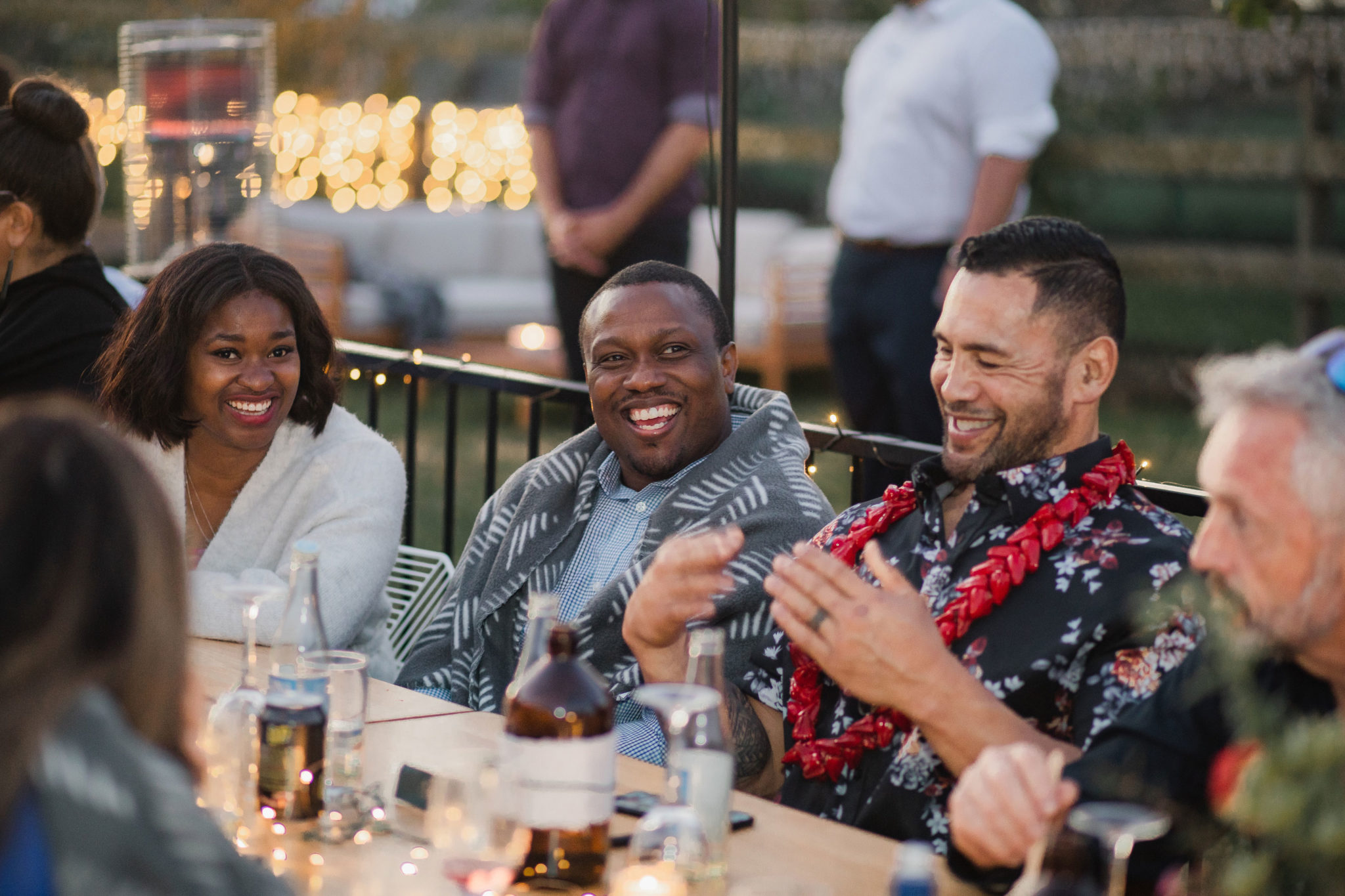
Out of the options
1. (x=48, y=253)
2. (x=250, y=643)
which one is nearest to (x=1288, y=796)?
(x=250, y=643)

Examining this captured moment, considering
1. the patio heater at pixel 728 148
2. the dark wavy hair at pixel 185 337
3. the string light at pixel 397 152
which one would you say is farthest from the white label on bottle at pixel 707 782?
the string light at pixel 397 152

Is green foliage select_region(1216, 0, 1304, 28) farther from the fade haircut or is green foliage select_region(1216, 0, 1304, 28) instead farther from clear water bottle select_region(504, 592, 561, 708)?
clear water bottle select_region(504, 592, 561, 708)

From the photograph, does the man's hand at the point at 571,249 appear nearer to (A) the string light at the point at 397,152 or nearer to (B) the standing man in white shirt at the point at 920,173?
(B) the standing man in white shirt at the point at 920,173

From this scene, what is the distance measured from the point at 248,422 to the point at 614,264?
2287 mm

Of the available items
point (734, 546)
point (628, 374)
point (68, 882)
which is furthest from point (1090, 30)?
point (68, 882)

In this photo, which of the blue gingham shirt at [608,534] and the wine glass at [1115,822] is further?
the blue gingham shirt at [608,534]

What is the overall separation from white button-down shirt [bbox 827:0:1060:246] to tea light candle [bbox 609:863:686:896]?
3653mm

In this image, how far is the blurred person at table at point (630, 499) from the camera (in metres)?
2.96

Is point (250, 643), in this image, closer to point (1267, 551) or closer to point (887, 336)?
point (1267, 551)

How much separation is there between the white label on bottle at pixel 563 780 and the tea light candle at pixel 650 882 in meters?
0.07

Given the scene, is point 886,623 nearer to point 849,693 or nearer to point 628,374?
Answer: point 849,693

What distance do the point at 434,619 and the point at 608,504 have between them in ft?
1.46

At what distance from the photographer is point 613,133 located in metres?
5.47

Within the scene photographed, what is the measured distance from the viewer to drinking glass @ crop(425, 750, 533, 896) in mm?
1821
